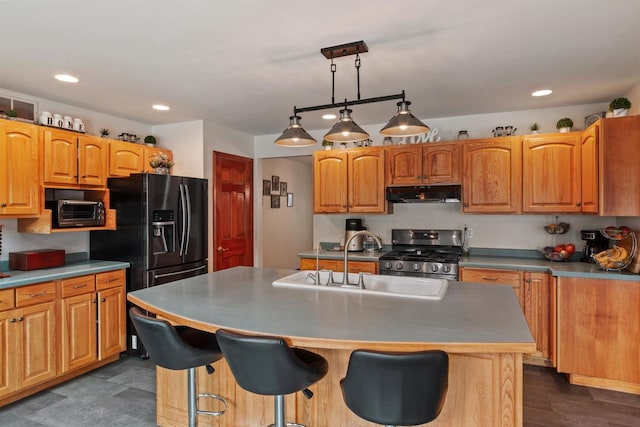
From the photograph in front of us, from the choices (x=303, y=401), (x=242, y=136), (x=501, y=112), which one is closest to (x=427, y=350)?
(x=303, y=401)

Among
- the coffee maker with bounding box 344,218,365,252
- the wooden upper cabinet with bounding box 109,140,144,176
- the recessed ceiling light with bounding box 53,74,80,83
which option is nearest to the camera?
A: the recessed ceiling light with bounding box 53,74,80,83

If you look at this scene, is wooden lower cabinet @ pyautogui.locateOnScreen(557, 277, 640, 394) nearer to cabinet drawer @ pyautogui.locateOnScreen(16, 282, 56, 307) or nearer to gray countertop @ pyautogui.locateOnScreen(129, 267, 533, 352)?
gray countertop @ pyautogui.locateOnScreen(129, 267, 533, 352)

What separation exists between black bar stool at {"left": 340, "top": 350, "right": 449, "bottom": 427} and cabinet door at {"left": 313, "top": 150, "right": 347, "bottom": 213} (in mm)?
3099

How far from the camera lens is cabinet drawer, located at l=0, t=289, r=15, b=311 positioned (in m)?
2.72

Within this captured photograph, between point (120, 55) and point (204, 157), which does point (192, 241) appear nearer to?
point (204, 157)

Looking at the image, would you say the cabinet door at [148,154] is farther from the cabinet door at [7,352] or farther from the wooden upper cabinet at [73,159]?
the cabinet door at [7,352]

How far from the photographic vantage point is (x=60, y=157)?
11.1 ft

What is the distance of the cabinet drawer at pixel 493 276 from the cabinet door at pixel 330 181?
1.49 m

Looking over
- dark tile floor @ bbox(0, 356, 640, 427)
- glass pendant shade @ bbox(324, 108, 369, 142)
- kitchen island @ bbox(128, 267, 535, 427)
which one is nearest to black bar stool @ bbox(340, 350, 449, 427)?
kitchen island @ bbox(128, 267, 535, 427)

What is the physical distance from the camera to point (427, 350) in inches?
54.9

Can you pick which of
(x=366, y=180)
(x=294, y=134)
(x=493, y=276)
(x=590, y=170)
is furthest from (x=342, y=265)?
(x=590, y=170)

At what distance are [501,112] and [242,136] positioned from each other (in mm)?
3130

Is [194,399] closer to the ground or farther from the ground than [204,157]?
closer to the ground

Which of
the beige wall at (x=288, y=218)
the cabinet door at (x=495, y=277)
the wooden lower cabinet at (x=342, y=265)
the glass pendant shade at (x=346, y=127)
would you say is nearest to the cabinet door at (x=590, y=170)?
the cabinet door at (x=495, y=277)
